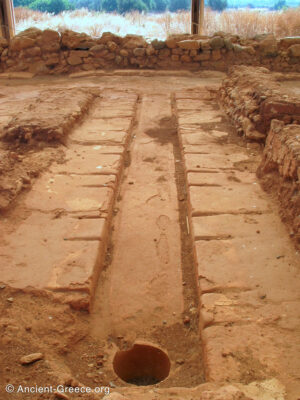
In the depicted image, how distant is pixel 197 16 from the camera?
8.87 metres

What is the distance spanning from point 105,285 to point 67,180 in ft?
4.18

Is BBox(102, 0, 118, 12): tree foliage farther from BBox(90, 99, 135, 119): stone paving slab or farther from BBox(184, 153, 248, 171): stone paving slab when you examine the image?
BBox(184, 153, 248, 171): stone paving slab

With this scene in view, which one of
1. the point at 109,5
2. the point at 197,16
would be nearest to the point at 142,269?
the point at 197,16

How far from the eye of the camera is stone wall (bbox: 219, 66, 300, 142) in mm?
3816

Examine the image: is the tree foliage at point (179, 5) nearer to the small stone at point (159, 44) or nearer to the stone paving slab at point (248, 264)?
the small stone at point (159, 44)

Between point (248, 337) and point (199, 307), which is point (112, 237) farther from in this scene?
point (248, 337)

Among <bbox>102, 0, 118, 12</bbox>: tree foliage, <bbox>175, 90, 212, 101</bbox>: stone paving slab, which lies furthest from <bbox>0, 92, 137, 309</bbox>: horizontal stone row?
<bbox>102, 0, 118, 12</bbox>: tree foliage

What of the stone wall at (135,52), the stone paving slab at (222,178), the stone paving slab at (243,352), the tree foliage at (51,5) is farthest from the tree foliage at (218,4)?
→ the stone paving slab at (243,352)

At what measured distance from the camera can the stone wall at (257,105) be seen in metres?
3.82

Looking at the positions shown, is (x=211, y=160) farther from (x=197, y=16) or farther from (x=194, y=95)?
(x=197, y=16)

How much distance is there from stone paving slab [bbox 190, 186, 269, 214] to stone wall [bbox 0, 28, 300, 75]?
5.64 m

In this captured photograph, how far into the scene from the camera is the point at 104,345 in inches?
76.5

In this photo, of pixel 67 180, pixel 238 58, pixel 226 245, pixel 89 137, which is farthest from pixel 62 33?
pixel 226 245

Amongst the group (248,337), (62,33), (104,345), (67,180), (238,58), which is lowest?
(104,345)
